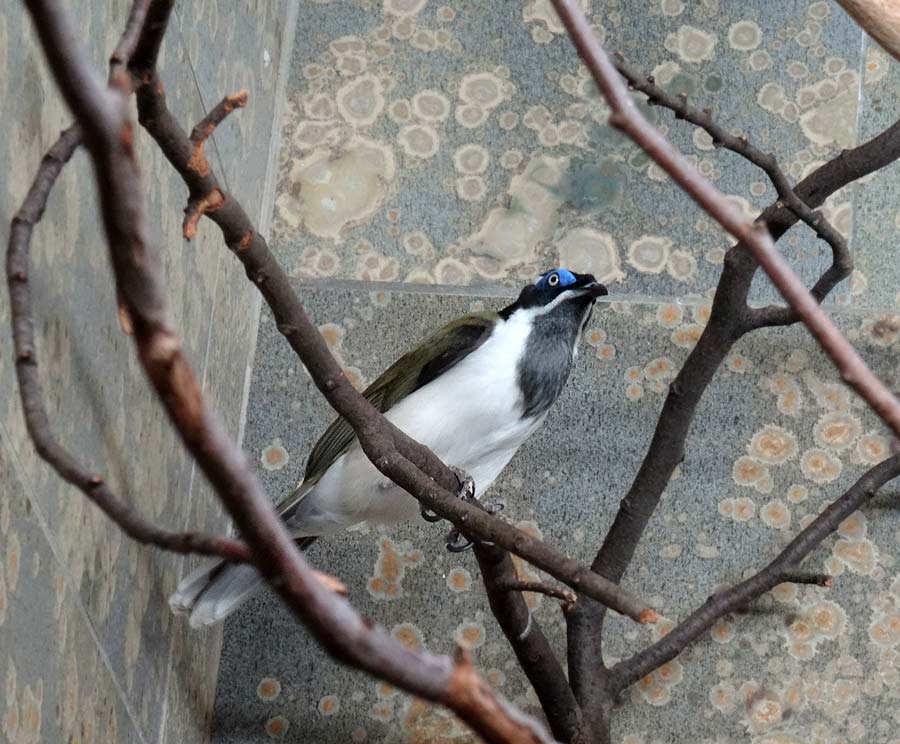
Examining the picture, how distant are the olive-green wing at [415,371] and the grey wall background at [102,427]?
21cm

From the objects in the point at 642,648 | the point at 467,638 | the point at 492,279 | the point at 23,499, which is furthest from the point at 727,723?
the point at 23,499

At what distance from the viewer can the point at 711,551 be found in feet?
7.77

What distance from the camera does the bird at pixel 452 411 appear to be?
82.4 inches

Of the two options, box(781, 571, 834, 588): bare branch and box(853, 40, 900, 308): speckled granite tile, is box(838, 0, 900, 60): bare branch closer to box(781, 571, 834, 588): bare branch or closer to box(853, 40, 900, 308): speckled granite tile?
box(781, 571, 834, 588): bare branch

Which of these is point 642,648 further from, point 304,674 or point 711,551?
point 304,674

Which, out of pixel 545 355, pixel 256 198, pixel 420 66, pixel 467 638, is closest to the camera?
pixel 545 355

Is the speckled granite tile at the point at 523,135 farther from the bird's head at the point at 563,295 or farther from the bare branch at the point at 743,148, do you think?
the bare branch at the point at 743,148

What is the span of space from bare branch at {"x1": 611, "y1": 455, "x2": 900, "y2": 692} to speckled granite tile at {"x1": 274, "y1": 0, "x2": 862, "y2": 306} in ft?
1.97

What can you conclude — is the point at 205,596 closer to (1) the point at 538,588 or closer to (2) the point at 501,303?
(1) the point at 538,588

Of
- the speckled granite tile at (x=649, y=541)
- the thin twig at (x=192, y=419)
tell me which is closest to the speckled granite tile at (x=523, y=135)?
the speckled granite tile at (x=649, y=541)

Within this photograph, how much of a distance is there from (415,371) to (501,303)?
1.58ft

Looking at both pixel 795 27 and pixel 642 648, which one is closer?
pixel 642 648

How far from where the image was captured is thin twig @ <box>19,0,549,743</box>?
1.43ft

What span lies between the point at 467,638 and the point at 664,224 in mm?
960
